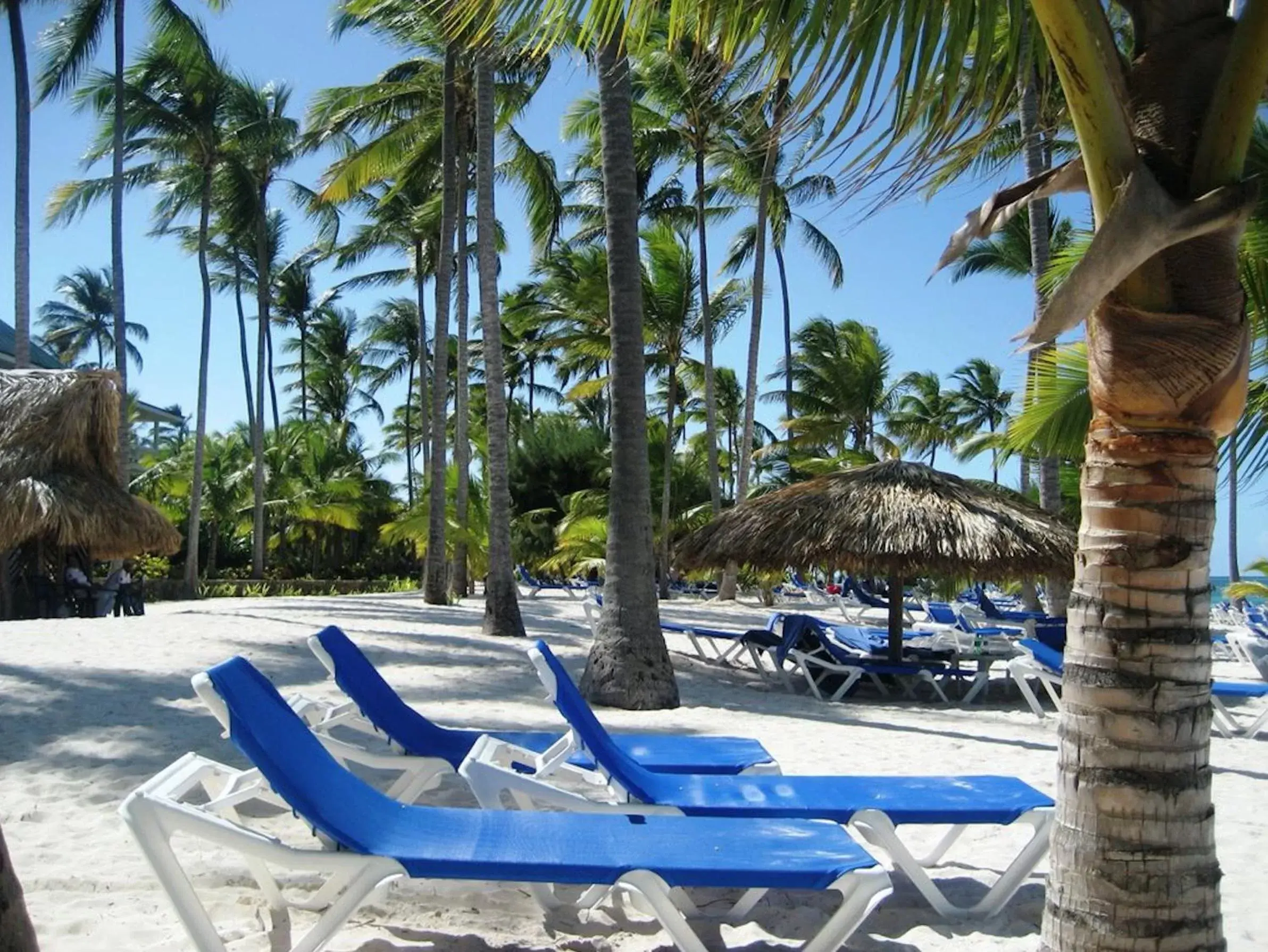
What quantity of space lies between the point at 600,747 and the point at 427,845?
1019mm

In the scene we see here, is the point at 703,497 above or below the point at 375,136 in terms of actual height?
below

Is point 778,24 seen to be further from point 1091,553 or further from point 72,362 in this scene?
point 72,362

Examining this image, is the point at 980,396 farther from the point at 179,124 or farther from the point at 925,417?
the point at 179,124

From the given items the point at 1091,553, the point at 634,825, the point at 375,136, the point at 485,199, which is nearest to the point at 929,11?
the point at 1091,553

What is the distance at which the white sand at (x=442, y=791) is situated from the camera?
3443 millimetres

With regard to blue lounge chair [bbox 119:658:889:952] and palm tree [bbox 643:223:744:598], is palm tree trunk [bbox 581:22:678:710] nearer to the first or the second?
blue lounge chair [bbox 119:658:889:952]

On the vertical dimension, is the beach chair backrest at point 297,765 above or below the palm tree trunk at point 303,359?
below

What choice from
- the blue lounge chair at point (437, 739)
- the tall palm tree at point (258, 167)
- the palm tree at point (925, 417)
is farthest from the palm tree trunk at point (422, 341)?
the blue lounge chair at point (437, 739)

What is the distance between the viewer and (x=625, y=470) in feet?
27.9

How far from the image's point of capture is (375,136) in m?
19.4

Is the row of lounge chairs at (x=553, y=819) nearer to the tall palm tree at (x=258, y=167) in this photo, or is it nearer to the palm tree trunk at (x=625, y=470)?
the palm tree trunk at (x=625, y=470)

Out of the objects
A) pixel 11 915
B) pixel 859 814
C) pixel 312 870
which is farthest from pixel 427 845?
pixel 859 814

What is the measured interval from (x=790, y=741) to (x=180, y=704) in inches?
162

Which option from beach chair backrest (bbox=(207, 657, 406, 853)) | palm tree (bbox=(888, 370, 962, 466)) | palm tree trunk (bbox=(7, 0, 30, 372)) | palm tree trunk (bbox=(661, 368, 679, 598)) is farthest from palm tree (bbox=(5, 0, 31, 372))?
palm tree (bbox=(888, 370, 962, 466))
